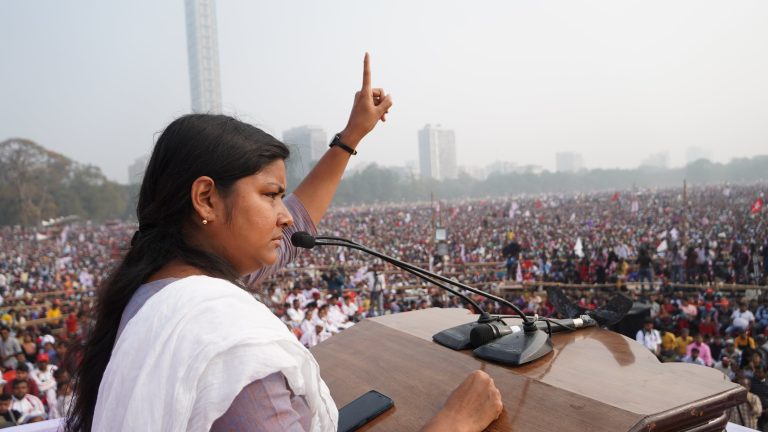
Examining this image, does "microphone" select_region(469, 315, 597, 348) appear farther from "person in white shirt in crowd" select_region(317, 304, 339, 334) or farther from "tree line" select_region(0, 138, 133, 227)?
"tree line" select_region(0, 138, 133, 227)

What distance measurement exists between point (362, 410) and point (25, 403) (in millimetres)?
5876

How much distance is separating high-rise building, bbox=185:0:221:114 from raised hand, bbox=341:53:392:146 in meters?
38.7

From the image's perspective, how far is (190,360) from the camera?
2.27 feet

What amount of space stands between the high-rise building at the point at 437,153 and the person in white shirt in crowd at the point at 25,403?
33.6 meters

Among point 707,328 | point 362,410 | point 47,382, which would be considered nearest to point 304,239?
point 362,410

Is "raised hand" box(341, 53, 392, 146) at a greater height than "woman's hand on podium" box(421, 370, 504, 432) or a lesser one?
greater

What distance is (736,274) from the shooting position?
1076cm

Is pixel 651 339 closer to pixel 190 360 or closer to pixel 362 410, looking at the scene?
pixel 362 410

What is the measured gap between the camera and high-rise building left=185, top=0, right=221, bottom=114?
3897 centimetres

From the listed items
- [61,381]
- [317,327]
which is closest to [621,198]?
[317,327]

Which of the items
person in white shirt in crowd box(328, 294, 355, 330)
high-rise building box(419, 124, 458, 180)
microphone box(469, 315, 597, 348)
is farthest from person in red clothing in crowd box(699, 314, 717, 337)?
high-rise building box(419, 124, 458, 180)

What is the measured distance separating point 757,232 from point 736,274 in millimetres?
1611

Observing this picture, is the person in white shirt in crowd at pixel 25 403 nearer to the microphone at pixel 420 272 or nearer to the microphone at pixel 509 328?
the microphone at pixel 420 272

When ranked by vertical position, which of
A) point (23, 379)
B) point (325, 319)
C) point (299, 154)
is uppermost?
point (299, 154)
